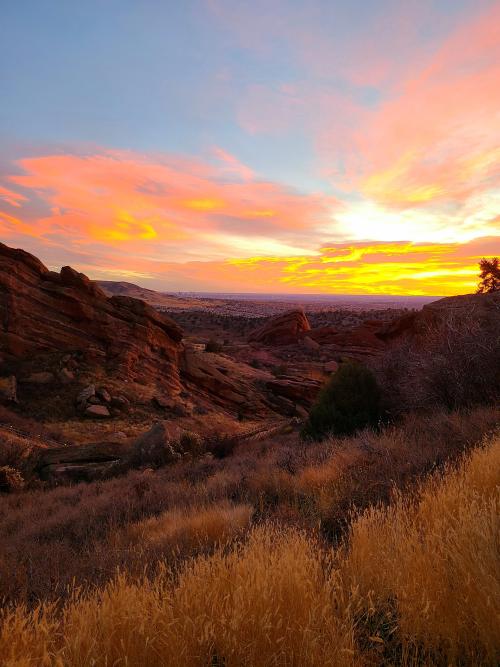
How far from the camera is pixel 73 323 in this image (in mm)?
22109

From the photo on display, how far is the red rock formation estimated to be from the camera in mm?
46219

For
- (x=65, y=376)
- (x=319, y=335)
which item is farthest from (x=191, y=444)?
(x=319, y=335)

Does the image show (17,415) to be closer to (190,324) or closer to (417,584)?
(417,584)

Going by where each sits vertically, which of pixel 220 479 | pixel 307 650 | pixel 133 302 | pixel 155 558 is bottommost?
pixel 220 479

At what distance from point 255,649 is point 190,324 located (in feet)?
206

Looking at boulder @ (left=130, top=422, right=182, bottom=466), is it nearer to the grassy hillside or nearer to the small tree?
the grassy hillside

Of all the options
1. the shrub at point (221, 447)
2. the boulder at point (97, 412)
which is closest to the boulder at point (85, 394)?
the boulder at point (97, 412)

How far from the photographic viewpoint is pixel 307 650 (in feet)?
6.48

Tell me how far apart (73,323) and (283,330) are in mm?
28523

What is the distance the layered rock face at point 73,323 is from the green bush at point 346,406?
11762mm

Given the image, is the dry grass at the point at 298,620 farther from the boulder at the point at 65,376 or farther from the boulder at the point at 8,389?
the boulder at the point at 65,376

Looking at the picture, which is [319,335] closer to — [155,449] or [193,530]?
[155,449]

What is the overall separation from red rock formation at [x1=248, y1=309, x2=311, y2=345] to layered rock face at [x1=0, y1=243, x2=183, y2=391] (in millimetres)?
22967

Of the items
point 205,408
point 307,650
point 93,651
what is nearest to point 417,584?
point 307,650
